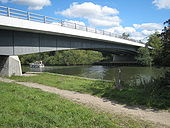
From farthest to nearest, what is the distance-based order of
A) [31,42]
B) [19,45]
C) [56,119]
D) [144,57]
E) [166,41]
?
1. [144,57]
2. [31,42]
3. [19,45]
4. [166,41]
5. [56,119]

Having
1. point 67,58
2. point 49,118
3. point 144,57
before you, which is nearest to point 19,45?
point 49,118

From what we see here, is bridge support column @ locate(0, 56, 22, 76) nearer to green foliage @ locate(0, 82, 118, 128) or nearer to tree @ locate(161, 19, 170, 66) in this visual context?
green foliage @ locate(0, 82, 118, 128)

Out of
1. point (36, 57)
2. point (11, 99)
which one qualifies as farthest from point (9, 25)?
point (36, 57)

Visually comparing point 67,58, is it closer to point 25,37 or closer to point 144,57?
point 144,57

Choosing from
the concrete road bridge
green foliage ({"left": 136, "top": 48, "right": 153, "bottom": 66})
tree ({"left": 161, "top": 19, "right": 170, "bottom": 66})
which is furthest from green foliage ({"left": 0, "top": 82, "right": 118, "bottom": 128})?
green foliage ({"left": 136, "top": 48, "right": 153, "bottom": 66})

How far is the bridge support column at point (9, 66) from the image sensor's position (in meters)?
16.0

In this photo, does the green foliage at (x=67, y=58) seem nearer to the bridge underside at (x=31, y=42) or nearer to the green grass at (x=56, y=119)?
the bridge underside at (x=31, y=42)

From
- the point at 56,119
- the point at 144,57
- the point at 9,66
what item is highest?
the point at 144,57

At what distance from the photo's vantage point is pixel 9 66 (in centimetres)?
1616

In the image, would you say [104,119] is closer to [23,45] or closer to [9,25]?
[9,25]

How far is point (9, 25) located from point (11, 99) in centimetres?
995

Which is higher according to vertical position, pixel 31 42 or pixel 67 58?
pixel 31 42

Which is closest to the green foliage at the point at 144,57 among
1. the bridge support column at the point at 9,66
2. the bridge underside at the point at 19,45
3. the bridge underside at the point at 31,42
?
the bridge underside at the point at 31,42

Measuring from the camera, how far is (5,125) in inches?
157
